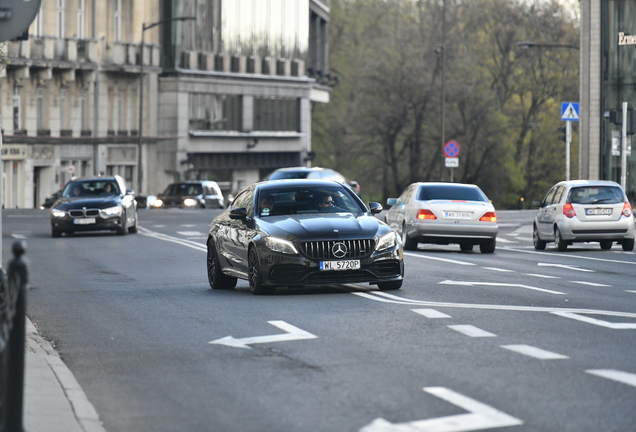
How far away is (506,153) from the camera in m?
84.8

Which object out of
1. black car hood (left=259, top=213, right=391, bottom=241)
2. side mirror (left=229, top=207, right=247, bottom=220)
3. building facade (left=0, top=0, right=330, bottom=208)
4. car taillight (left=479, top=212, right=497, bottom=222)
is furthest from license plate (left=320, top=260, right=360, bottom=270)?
building facade (left=0, top=0, right=330, bottom=208)

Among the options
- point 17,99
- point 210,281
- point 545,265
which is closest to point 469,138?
point 17,99

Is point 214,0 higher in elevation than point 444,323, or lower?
higher

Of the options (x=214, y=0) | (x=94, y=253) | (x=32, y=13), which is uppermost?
(x=214, y=0)

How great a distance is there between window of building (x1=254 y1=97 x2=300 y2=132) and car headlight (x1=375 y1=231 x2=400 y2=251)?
7537cm

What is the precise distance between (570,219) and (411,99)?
5280 cm

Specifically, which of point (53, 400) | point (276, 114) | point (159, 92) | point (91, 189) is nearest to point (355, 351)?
point (53, 400)

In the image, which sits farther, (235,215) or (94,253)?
(94,253)

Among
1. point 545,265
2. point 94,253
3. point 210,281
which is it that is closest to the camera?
point 210,281

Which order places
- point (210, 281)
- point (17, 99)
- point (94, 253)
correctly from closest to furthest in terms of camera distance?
1. point (210, 281)
2. point (94, 253)
3. point (17, 99)

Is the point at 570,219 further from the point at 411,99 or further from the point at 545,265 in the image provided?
the point at 411,99

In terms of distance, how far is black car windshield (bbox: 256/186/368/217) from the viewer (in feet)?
57.6

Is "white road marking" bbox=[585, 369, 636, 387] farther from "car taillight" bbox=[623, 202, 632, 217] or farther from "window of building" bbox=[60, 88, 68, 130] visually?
"window of building" bbox=[60, 88, 68, 130]

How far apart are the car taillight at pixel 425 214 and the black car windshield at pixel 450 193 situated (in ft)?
1.87
